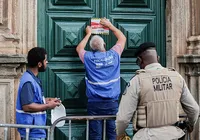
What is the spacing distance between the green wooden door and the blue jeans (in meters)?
0.62

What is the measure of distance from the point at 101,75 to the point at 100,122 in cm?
57

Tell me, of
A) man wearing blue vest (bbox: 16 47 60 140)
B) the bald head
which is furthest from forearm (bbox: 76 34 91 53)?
man wearing blue vest (bbox: 16 47 60 140)

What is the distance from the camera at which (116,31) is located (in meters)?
6.95

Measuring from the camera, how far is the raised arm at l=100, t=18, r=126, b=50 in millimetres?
6879

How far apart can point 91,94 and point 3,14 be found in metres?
1.49

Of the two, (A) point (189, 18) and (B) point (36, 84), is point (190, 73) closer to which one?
(A) point (189, 18)

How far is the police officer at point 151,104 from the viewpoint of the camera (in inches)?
192

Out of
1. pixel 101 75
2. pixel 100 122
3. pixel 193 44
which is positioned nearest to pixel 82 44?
pixel 101 75

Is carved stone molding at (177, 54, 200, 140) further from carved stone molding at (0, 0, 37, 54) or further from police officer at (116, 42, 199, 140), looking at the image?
police officer at (116, 42, 199, 140)

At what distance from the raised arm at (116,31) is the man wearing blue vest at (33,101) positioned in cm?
150

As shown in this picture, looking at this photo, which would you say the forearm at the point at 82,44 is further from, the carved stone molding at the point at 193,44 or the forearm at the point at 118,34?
the carved stone molding at the point at 193,44

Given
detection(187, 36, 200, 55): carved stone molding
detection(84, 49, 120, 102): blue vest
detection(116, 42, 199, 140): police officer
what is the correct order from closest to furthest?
detection(116, 42, 199, 140): police officer < detection(84, 49, 120, 102): blue vest < detection(187, 36, 200, 55): carved stone molding

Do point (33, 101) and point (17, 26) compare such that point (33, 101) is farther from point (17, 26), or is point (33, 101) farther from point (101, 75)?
point (17, 26)

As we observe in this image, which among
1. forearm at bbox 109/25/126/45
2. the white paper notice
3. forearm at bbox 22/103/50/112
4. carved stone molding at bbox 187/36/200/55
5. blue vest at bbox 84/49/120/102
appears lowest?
forearm at bbox 22/103/50/112
